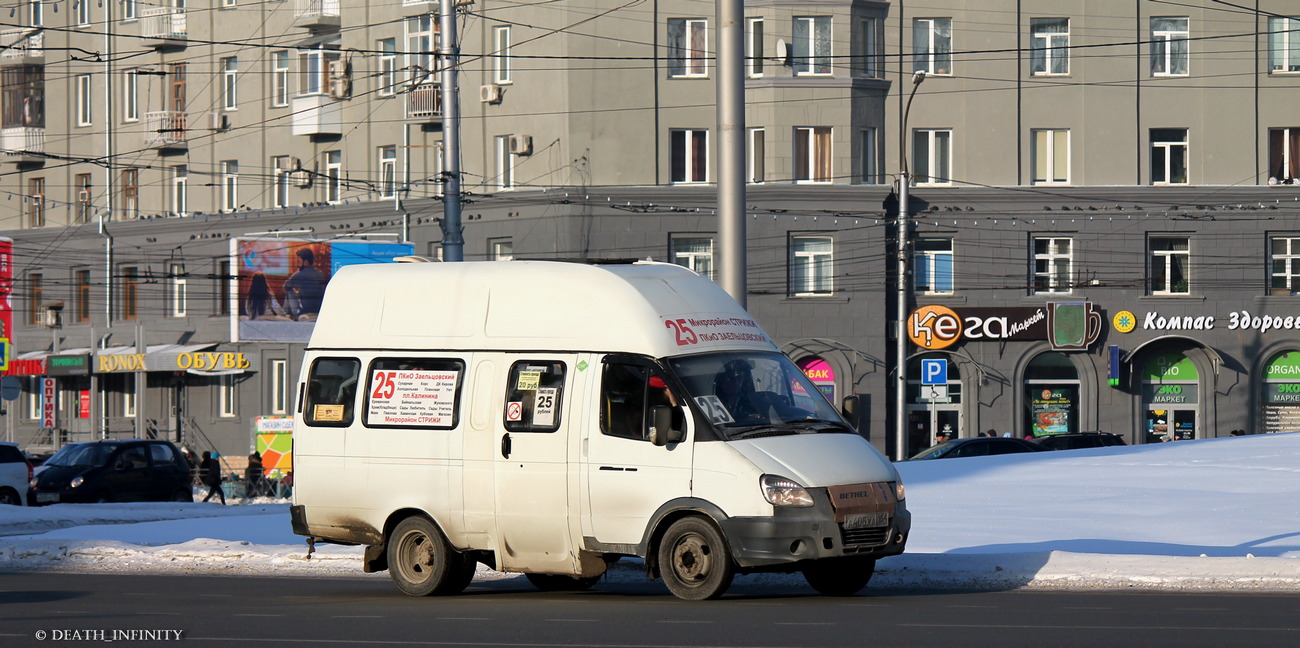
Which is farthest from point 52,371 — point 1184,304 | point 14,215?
point 1184,304

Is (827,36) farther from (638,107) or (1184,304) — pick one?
(1184,304)

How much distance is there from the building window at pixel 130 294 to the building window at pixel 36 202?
17.3 feet

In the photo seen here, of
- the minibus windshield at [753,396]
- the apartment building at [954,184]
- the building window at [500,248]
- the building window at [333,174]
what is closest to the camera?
the minibus windshield at [753,396]

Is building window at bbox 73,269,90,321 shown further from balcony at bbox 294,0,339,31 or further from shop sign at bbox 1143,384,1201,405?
shop sign at bbox 1143,384,1201,405

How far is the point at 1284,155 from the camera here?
149 ft

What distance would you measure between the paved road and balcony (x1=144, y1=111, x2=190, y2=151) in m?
40.1

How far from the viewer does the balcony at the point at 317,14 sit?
49.6 meters

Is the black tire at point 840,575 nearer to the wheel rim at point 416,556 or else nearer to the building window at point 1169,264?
the wheel rim at point 416,556

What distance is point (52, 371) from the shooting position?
52.8 metres

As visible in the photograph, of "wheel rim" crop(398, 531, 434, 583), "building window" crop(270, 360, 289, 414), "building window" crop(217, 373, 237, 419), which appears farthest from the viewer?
"building window" crop(217, 373, 237, 419)

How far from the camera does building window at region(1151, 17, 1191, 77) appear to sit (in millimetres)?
45375

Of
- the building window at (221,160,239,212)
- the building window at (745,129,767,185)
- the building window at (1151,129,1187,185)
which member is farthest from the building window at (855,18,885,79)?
the building window at (221,160,239,212)

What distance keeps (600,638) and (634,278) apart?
377 cm

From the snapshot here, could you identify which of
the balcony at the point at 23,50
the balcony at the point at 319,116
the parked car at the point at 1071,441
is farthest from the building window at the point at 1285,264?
the balcony at the point at 23,50
